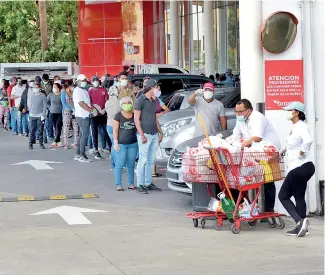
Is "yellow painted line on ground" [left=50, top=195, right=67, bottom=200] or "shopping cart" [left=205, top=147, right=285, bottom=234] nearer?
"shopping cart" [left=205, top=147, right=285, bottom=234]

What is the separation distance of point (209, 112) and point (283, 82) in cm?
197

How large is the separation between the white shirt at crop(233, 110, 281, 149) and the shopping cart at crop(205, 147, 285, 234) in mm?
480

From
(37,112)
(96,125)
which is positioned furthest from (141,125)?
(37,112)

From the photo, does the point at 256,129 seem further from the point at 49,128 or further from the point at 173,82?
the point at 49,128

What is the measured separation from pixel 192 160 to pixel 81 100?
8.65m

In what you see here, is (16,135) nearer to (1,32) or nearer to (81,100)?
(81,100)

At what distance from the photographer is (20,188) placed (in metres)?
16.4

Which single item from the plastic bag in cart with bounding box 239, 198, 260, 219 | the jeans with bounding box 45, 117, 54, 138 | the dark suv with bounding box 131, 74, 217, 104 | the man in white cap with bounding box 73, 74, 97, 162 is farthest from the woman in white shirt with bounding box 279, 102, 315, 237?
the jeans with bounding box 45, 117, 54, 138

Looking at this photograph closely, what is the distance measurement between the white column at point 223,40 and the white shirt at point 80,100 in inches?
924

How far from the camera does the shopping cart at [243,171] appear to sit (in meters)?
11.1

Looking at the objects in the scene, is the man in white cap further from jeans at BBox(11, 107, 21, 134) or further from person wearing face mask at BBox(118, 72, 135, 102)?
jeans at BBox(11, 107, 21, 134)

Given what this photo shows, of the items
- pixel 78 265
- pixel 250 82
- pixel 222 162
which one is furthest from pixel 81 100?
pixel 78 265

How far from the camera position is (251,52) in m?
12.9

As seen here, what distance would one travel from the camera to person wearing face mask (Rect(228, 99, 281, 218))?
11664 millimetres
